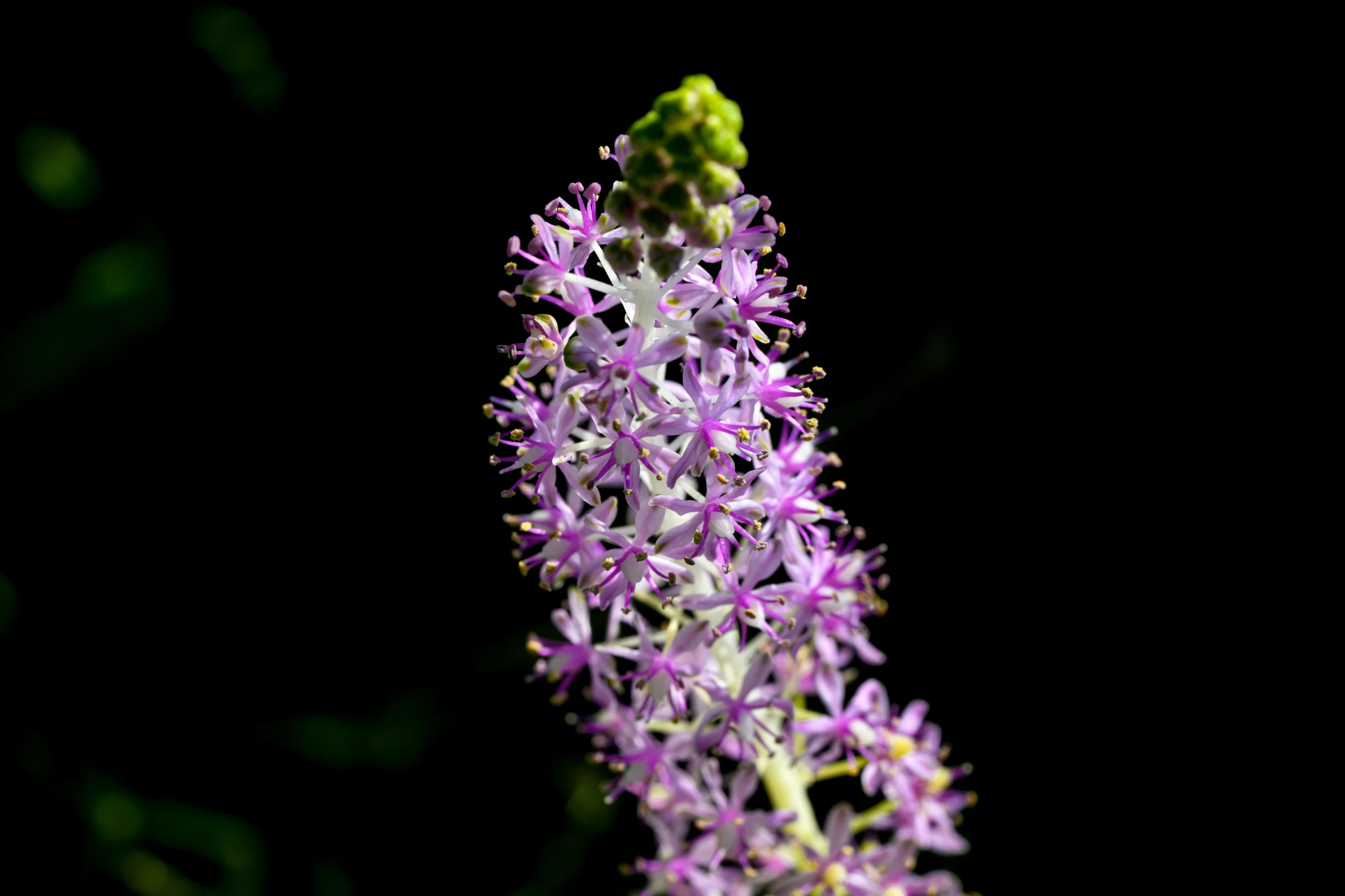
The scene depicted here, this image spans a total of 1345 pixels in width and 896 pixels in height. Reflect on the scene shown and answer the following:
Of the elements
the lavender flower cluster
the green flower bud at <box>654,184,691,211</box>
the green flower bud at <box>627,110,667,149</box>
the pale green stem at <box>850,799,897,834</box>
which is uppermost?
the green flower bud at <box>627,110,667,149</box>

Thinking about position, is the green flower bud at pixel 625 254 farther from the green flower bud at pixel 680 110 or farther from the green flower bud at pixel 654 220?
the green flower bud at pixel 680 110

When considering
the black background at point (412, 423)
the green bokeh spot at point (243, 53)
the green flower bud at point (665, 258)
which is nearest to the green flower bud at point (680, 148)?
the green flower bud at point (665, 258)

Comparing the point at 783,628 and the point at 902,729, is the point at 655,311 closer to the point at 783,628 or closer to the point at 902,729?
the point at 783,628

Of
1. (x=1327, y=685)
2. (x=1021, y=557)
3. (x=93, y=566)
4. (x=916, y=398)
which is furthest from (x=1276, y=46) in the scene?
(x=93, y=566)

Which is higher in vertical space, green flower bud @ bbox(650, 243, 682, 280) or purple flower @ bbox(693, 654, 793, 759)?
green flower bud @ bbox(650, 243, 682, 280)

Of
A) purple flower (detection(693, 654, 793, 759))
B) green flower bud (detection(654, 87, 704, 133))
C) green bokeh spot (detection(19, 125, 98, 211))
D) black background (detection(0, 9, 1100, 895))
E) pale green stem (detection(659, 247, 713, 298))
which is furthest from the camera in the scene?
black background (detection(0, 9, 1100, 895))

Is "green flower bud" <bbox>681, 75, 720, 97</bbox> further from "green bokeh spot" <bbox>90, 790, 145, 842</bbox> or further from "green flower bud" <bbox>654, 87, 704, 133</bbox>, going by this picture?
"green bokeh spot" <bbox>90, 790, 145, 842</bbox>

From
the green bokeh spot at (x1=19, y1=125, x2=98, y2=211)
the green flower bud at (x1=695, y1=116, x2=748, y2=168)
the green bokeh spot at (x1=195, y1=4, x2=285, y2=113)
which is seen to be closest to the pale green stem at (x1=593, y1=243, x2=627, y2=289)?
the green flower bud at (x1=695, y1=116, x2=748, y2=168)
